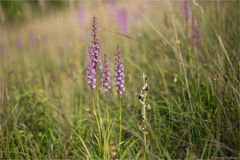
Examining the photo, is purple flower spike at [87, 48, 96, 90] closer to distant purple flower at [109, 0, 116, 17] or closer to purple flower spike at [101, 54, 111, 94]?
purple flower spike at [101, 54, 111, 94]

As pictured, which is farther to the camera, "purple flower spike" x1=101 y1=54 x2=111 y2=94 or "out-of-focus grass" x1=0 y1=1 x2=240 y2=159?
"out-of-focus grass" x1=0 y1=1 x2=240 y2=159

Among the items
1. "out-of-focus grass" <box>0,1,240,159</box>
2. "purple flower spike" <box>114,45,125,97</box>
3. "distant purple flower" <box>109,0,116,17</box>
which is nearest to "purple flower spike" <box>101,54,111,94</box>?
"purple flower spike" <box>114,45,125,97</box>

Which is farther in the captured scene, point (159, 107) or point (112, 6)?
point (112, 6)

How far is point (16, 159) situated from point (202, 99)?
4.34 ft

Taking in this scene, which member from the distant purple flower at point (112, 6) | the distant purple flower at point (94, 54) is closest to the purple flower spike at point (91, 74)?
the distant purple flower at point (94, 54)

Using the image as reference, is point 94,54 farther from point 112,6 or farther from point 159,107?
point 112,6

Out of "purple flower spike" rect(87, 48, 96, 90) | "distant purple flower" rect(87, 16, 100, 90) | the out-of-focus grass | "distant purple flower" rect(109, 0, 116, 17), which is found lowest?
the out-of-focus grass

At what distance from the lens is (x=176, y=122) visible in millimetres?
3219

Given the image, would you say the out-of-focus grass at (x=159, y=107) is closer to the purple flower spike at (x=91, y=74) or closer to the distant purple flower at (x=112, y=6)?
the purple flower spike at (x=91, y=74)

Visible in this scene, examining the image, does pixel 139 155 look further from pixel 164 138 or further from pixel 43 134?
pixel 43 134

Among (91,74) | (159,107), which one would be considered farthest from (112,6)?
(91,74)

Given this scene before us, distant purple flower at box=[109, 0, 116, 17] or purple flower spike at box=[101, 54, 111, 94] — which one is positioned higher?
distant purple flower at box=[109, 0, 116, 17]

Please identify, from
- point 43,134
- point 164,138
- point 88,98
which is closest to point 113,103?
point 88,98

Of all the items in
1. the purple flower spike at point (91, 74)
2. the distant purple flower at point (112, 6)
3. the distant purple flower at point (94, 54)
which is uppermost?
the distant purple flower at point (112, 6)
